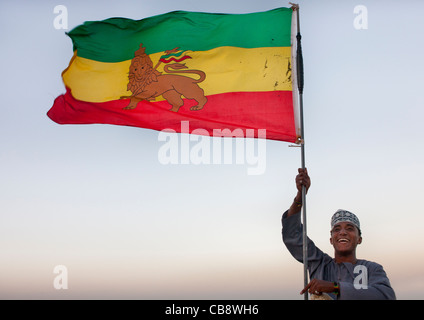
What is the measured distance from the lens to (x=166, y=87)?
1077 cm

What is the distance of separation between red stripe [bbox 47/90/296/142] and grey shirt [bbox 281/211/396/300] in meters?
1.54

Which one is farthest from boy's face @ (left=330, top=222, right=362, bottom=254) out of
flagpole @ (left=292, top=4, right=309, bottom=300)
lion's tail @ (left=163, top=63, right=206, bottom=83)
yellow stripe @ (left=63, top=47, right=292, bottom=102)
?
lion's tail @ (left=163, top=63, right=206, bottom=83)

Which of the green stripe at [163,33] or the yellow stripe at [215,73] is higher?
the green stripe at [163,33]

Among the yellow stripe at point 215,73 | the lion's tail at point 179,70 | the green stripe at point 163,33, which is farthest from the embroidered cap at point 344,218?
the green stripe at point 163,33

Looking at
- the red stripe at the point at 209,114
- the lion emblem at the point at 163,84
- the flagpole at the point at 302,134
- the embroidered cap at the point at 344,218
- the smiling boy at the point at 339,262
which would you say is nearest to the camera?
the smiling boy at the point at 339,262

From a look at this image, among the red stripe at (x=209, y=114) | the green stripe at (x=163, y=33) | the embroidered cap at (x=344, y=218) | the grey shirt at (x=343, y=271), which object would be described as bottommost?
the grey shirt at (x=343, y=271)

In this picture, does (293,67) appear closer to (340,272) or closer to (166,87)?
(166,87)

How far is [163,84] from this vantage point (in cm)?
1079

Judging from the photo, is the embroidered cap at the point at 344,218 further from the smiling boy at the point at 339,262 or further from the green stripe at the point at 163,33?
the green stripe at the point at 163,33

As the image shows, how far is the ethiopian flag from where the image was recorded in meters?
10.3

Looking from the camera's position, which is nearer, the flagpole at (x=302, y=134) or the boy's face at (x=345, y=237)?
the flagpole at (x=302, y=134)

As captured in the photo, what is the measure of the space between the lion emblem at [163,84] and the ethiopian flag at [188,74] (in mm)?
17

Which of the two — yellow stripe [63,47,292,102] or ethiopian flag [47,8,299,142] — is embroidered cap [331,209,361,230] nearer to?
ethiopian flag [47,8,299,142]

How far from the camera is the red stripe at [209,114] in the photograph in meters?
10.1
